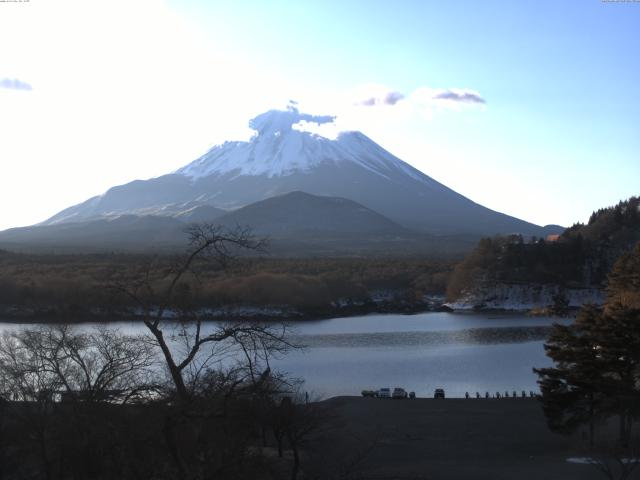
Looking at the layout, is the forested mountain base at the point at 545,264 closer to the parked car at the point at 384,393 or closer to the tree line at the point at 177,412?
the parked car at the point at 384,393

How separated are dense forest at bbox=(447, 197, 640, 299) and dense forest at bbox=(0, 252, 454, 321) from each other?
3.36 m

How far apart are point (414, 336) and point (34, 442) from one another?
23.3m

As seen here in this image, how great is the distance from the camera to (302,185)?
A: 4441 inches

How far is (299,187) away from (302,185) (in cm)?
103

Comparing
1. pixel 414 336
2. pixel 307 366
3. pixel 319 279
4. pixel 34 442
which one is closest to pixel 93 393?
pixel 34 442

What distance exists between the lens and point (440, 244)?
81812mm

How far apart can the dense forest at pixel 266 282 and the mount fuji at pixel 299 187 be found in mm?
44429

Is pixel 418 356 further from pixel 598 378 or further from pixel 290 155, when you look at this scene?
pixel 290 155

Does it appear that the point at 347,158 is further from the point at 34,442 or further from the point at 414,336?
the point at 34,442

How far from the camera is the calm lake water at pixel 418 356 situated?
18625 millimetres

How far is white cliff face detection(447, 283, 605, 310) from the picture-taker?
4272cm

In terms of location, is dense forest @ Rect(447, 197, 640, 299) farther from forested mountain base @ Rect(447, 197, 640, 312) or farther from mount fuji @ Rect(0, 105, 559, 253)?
mount fuji @ Rect(0, 105, 559, 253)

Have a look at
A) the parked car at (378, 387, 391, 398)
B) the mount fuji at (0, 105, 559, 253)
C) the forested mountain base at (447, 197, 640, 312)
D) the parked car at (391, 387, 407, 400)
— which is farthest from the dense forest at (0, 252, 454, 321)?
the mount fuji at (0, 105, 559, 253)

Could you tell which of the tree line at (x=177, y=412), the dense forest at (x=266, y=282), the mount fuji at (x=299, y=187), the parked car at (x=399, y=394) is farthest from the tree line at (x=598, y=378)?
the mount fuji at (x=299, y=187)
